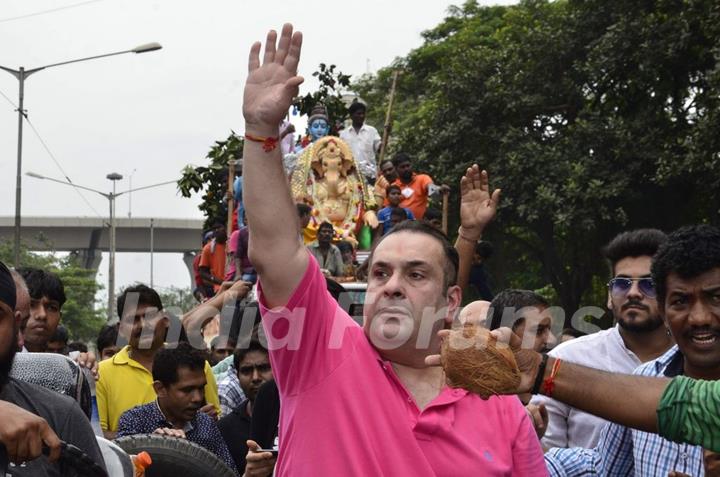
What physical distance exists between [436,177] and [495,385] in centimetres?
2500

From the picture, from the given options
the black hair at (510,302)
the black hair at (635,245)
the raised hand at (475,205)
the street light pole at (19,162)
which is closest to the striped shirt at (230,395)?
the black hair at (510,302)

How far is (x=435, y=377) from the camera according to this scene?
12.4 ft

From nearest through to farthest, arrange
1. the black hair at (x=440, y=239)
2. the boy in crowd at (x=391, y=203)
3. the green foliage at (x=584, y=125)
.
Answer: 1. the black hair at (x=440, y=239)
2. the boy in crowd at (x=391, y=203)
3. the green foliage at (x=584, y=125)

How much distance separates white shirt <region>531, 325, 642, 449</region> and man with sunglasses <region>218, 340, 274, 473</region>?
171 cm

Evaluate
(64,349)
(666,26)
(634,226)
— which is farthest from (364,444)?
(634,226)

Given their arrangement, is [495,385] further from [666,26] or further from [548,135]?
[548,135]

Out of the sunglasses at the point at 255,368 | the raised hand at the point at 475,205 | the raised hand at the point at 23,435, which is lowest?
the sunglasses at the point at 255,368

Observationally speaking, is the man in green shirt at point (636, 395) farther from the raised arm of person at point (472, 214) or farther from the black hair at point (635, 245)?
the black hair at point (635, 245)

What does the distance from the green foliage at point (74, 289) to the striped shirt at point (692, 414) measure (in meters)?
52.1

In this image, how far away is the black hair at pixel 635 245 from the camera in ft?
17.8

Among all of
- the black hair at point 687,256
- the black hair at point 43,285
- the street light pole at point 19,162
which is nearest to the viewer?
the black hair at point 687,256

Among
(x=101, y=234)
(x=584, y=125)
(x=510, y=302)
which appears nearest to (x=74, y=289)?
(x=101, y=234)

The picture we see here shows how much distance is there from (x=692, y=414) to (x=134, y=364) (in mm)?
5125

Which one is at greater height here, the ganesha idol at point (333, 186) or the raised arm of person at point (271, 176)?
the ganesha idol at point (333, 186)
